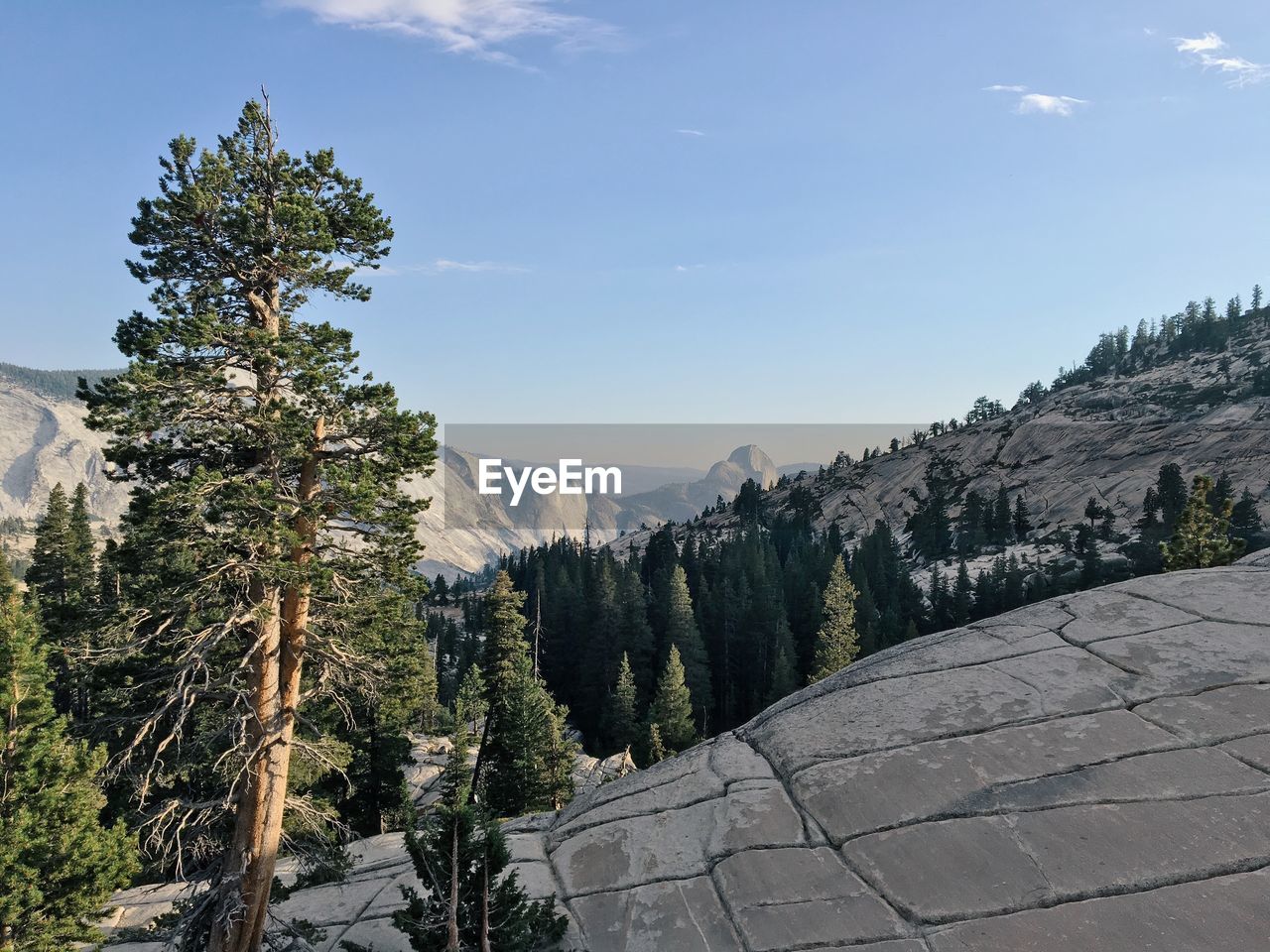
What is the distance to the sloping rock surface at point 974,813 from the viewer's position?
9.09 metres

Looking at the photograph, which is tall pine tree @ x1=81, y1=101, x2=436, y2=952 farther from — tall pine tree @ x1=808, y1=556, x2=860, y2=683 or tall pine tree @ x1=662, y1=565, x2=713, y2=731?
tall pine tree @ x1=662, y1=565, x2=713, y2=731

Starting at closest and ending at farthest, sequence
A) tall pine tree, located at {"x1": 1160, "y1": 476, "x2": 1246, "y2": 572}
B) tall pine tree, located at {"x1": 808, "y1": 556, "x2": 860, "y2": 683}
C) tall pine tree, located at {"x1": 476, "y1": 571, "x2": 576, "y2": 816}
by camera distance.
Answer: tall pine tree, located at {"x1": 476, "y1": 571, "x2": 576, "y2": 816} → tall pine tree, located at {"x1": 1160, "y1": 476, "x2": 1246, "y2": 572} → tall pine tree, located at {"x1": 808, "y1": 556, "x2": 860, "y2": 683}

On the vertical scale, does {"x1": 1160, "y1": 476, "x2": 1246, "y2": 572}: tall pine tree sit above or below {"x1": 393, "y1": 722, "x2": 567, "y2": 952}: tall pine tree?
above

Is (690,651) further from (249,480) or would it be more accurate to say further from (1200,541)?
(249,480)

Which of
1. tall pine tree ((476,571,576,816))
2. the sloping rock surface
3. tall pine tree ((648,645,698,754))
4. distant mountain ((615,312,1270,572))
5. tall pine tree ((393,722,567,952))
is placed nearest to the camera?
the sloping rock surface

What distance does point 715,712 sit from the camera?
242 feet

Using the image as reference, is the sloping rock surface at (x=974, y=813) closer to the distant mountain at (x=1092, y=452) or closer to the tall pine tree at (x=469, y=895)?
the tall pine tree at (x=469, y=895)

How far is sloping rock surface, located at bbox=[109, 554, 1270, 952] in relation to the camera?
9.09m

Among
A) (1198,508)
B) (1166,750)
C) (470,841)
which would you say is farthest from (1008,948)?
(1198,508)

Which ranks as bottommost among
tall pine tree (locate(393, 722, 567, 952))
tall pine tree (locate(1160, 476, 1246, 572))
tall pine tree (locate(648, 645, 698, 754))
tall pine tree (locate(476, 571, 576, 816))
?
tall pine tree (locate(648, 645, 698, 754))

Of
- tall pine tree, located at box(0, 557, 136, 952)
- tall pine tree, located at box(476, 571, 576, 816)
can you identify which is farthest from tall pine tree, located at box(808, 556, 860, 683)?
tall pine tree, located at box(0, 557, 136, 952)

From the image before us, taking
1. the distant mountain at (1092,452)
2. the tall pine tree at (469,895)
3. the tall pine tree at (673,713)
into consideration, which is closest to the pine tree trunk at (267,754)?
the tall pine tree at (469,895)

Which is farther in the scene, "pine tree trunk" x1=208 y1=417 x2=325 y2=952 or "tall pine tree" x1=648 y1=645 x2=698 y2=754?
"tall pine tree" x1=648 y1=645 x2=698 y2=754

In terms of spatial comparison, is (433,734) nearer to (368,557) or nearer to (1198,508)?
(368,557)
